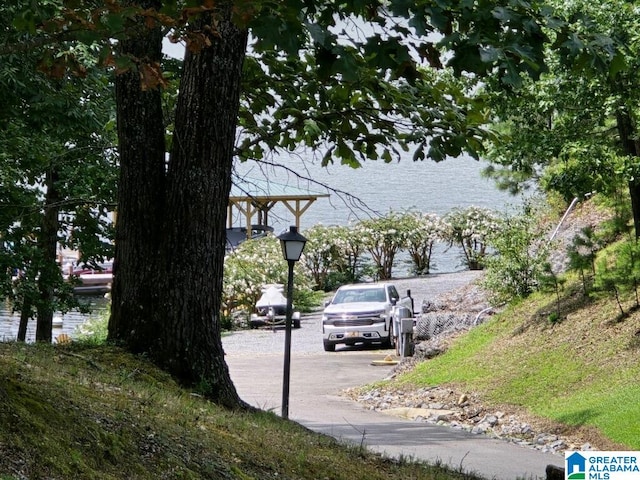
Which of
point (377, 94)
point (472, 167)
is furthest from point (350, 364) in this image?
point (472, 167)

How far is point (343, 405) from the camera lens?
17422 mm

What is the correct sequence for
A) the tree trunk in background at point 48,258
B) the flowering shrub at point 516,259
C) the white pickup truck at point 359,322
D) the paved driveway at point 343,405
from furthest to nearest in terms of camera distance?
the white pickup truck at point 359,322, the flowering shrub at point 516,259, the tree trunk in background at point 48,258, the paved driveway at point 343,405

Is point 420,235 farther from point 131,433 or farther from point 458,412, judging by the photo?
point 131,433

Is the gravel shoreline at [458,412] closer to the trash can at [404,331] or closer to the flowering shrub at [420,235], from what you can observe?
the trash can at [404,331]

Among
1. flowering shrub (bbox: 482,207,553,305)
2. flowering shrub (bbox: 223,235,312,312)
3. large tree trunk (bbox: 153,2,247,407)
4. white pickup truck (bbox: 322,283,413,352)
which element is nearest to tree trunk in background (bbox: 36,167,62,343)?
large tree trunk (bbox: 153,2,247,407)

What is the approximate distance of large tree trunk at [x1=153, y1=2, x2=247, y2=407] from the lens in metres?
8.97

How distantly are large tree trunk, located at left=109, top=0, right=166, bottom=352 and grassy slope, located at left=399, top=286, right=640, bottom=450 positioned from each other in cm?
604

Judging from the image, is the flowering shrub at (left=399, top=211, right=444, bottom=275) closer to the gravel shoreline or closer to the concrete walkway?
the concrete walkway

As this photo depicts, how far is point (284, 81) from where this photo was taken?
11.2 metres

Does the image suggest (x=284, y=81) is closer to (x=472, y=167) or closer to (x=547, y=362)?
(x=547, y=362)

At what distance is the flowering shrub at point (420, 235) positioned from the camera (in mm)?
39250

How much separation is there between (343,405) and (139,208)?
9.14 m

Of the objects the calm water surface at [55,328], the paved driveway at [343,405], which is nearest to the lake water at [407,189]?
the calm water surface at [55,328]

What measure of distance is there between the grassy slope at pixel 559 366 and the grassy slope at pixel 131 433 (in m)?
5.65
